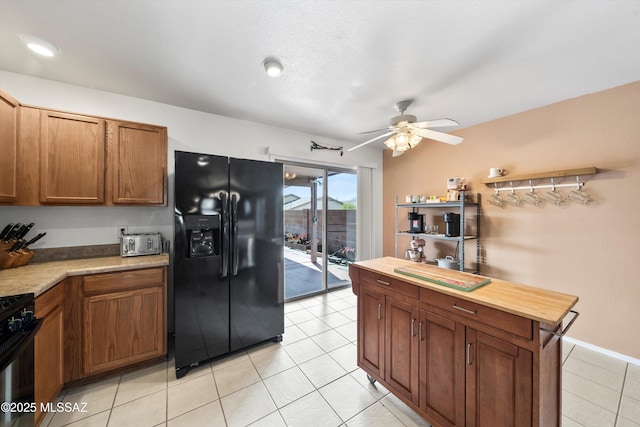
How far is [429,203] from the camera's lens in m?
3.26

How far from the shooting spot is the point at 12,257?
1.87m

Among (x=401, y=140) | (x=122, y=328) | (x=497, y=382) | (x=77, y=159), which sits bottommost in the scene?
(x=122, y=328)

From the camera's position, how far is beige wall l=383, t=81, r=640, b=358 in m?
2.16

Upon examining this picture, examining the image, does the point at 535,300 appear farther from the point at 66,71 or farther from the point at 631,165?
the point at 66,71

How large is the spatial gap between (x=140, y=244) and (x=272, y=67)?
205cm

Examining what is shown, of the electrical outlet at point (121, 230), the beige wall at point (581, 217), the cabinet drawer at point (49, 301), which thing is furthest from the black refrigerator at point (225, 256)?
the beige wall at point (581, 217)

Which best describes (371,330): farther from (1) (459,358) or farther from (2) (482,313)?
(2) (482,313)

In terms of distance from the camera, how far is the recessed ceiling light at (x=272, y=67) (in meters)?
1.87

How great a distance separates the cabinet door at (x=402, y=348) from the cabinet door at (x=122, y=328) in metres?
1.95

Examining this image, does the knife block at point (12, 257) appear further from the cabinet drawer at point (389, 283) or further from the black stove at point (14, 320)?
the cabinet drawer at point (389, 283)

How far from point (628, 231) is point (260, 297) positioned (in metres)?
3.53

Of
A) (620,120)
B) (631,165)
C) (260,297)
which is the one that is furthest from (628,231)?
(260,297)

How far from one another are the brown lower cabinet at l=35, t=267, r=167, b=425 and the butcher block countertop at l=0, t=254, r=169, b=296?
57 millimetres

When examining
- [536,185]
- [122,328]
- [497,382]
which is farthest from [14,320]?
[536,185]
